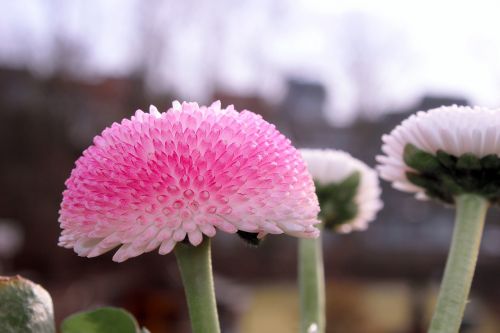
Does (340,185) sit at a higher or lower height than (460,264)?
higher

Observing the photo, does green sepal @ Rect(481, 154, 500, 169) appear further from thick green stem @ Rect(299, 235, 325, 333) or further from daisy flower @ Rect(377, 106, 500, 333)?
thick green stem @ Rect(299, 235, 325, 333)

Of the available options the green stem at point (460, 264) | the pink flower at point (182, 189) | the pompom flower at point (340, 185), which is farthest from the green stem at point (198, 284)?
the pompom flower at point (340, 185)

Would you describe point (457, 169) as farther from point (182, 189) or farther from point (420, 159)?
point (182, 189)

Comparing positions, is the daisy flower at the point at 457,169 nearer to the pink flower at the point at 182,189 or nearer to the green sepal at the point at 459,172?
the green sepal at the point at 459,172

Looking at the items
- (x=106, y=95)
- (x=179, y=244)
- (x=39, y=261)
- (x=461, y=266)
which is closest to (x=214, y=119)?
(x=179, y=244)

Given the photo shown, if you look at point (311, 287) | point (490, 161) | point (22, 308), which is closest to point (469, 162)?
point (490, 161)

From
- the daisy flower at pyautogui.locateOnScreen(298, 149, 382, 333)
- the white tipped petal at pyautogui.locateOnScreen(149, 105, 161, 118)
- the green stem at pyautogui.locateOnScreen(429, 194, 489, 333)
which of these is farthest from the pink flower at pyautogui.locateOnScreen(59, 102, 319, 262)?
the daisy flower at pyautogui.locateOnScreen(298, 149, 382, 333)
